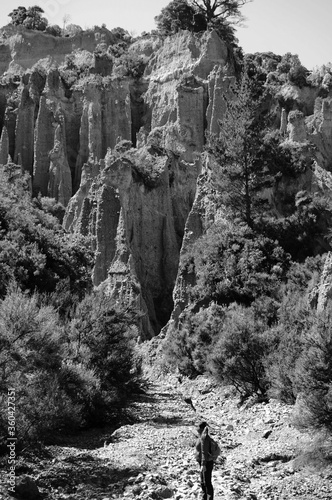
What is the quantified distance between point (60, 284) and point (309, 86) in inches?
1638

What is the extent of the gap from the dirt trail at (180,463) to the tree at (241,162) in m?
17.9

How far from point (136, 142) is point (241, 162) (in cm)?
2889

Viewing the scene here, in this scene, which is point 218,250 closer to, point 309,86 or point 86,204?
point 86,204

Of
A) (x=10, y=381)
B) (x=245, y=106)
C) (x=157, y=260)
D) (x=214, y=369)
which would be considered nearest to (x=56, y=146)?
(x=157, y=260)

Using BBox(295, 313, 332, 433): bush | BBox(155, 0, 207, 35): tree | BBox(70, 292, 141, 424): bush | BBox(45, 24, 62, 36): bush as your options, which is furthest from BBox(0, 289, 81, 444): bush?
BBox(45, 24, 62, 36): bush

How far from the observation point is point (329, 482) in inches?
669

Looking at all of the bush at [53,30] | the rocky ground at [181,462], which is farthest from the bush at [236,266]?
the bush at [53,30]

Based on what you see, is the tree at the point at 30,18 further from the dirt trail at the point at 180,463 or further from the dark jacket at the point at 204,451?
the dark jacket at the point at 204,451

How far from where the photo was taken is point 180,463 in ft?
65.7

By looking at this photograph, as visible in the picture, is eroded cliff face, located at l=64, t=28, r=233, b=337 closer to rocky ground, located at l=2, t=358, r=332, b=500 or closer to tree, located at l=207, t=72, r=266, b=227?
tree, located at l=207, t=72, r=266, b=227

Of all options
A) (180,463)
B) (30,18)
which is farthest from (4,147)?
(180,463)

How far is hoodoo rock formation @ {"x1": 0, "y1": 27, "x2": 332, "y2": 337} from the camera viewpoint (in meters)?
54.0

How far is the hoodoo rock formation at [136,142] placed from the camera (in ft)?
177

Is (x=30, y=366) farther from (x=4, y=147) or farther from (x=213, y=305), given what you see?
(x=4, y=147)
